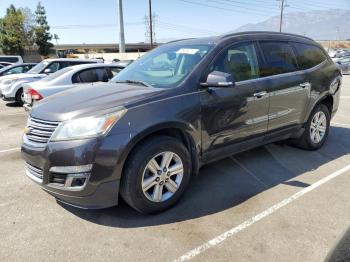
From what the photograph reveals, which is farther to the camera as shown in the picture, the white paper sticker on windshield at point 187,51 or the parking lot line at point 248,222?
the white paper sticker on windshield at point 187,51

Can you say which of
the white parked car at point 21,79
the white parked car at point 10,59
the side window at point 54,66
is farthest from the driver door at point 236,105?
the white parked car at point 10,59

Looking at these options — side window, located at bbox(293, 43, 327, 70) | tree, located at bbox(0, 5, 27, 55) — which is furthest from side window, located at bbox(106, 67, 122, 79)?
tree, located at bbox(0, 5, 27, 55)

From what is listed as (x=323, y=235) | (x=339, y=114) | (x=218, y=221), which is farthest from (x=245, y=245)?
(x=339, y=114)

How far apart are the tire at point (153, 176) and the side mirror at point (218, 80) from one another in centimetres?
72

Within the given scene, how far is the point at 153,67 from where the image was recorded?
14.0ft

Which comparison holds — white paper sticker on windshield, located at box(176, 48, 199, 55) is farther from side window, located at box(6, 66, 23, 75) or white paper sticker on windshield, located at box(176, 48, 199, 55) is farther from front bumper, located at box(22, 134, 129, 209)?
side window, located at box(6, 66, 23, 75)

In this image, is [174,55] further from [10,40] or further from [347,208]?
[10,40]

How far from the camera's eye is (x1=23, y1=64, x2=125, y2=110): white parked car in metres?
7.77

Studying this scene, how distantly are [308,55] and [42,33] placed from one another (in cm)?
5891

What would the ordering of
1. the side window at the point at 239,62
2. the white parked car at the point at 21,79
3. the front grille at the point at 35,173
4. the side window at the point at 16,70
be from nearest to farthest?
the front grille at the point at 35,173
the side window at the point at 239,62
the white parked car at the point at 21,79
the side window at the point at 16,70

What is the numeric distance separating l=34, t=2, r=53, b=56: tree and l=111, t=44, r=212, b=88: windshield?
58.4 metres

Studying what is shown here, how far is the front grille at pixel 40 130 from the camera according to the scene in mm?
3154

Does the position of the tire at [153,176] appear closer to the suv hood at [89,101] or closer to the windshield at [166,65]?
the suv hood at [89,101]

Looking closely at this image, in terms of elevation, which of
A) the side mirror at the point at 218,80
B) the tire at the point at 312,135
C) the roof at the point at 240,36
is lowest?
the tire at the point at 312,135
